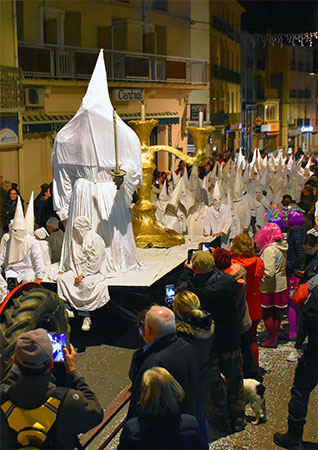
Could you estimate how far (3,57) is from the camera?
15.1 meters

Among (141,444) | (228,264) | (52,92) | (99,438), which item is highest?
(52,92)

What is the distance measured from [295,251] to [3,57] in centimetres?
928

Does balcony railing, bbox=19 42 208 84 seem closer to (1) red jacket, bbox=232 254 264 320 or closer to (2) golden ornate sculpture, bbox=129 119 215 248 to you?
(2) golden ornate sculpture, bbox=129 119 215 248

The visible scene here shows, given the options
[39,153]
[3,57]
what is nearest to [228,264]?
[3,57]

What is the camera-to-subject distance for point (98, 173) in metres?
9.07

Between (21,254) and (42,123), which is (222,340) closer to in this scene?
(21,254)

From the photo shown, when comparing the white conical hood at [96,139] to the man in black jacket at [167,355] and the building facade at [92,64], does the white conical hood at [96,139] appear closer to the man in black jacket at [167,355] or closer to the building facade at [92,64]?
the man in black jacket at [167,355]

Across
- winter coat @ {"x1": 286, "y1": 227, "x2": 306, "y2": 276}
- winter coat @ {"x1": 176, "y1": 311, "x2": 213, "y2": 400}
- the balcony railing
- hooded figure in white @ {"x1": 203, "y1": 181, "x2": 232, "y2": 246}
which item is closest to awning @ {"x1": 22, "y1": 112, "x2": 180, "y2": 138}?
the balcony railing

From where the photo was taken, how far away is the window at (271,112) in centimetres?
4674

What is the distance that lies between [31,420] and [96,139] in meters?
5.83

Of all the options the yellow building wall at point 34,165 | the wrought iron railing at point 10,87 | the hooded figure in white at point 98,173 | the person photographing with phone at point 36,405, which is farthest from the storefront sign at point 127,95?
the person photographing with phone at point 36,405

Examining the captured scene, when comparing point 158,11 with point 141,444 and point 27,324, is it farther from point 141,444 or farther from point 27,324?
point 141,444

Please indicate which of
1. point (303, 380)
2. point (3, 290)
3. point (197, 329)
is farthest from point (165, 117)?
point (197, 329)

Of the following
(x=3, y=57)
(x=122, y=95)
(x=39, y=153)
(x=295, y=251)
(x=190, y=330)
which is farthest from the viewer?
(x=122, y=95)
